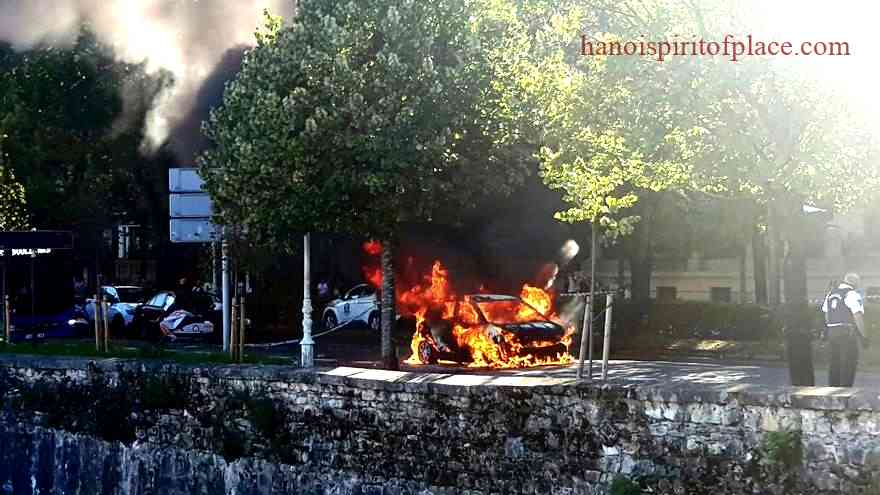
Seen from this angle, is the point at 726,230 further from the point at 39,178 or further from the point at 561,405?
the point at 561,405

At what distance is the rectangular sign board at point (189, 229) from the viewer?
23.2 m

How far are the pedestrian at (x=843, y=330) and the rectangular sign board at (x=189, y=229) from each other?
1140 cm

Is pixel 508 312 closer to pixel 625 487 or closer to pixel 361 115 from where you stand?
pixel 361 115

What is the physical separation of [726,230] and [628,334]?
21.5 ft

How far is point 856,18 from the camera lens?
13.1m

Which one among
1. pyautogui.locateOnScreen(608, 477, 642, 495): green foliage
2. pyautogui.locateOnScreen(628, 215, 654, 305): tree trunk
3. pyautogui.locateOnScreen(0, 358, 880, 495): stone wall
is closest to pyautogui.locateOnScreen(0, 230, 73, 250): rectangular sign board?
pyautogui.locateOnScreen(0, 358, 880, 495): stone wall

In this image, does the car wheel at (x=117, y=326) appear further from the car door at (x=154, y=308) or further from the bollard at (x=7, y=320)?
the bollard at (x=7, y=320)

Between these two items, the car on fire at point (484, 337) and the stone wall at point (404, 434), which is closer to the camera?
the stone wall at point (404, 434)

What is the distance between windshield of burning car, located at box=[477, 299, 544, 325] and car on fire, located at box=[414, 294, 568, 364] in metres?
0.02

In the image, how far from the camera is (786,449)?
10.4 metres

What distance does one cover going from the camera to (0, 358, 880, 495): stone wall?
10.5 meters

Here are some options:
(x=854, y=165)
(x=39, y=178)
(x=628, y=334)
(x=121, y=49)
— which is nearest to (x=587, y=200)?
(x=854, y=165)

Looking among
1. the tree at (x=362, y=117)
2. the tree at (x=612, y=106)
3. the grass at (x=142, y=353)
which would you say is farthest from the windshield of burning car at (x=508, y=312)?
the tree at (x=612, y=106)

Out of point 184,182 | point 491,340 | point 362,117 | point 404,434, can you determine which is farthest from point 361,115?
A: point 404,434
